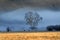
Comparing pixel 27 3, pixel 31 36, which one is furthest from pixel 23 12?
pixel 31 36

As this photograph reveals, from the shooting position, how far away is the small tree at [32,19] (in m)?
2.11

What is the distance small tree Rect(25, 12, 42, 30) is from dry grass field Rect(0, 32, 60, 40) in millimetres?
Result: 99

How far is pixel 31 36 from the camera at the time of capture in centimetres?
208

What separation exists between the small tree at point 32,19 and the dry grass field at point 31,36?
0.10m

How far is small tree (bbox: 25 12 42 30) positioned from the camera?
2.11 m

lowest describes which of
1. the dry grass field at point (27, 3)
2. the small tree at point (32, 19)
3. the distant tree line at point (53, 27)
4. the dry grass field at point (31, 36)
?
the dry grass field at point (31, 36)

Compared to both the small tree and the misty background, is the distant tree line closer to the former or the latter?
the misty background

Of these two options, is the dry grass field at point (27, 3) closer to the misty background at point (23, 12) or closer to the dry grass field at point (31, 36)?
the misty background at point (23, 12)

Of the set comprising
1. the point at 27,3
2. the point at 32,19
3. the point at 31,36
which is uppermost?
the point at 27,3

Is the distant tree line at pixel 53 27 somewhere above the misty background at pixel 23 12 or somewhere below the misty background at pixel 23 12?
below

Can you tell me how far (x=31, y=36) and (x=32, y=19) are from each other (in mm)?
197

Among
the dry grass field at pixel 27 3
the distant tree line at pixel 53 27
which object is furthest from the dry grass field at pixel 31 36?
the dry grass field at pixel 27 3

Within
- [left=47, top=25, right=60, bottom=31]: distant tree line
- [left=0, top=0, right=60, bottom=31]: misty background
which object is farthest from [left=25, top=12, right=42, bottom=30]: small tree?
[left=47, top=25, right=60, bottom=31]: distant tree line

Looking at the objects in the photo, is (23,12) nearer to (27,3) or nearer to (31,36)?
(27,3)
